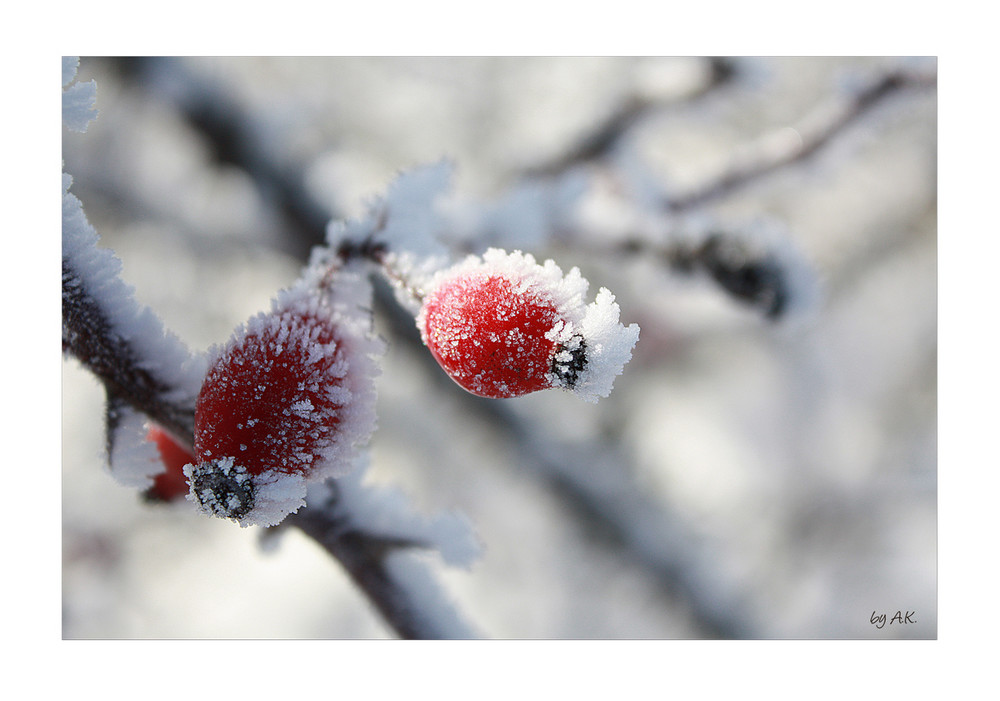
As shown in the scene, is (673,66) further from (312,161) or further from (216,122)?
(216,122)

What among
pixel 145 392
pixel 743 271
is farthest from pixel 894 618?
pixel 145 392

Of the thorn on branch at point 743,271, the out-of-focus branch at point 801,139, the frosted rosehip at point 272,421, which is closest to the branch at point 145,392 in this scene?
the frosted rosehip at point 272,421

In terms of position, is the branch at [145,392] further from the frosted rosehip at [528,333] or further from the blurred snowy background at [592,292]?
the frosted rosehip at [528,333]

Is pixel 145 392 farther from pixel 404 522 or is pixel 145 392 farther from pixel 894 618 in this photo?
pixel 894 618

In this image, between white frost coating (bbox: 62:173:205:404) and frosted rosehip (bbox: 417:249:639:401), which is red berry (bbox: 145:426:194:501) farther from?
frosted rosehip (bbox: 417:249:639:401)
